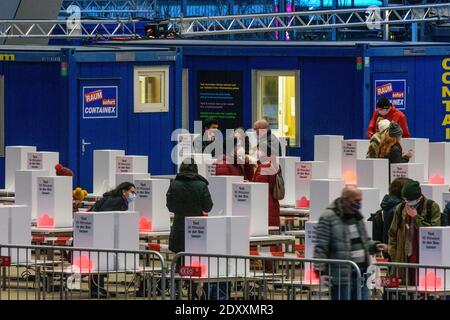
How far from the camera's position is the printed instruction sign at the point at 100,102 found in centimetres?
2816

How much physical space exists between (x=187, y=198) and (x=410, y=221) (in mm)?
2905

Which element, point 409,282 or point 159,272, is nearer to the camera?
point 409,282

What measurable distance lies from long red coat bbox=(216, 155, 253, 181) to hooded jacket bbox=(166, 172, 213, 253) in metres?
3.09

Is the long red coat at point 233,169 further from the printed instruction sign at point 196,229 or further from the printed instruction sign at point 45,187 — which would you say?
the printed instruction sign at point 196,229

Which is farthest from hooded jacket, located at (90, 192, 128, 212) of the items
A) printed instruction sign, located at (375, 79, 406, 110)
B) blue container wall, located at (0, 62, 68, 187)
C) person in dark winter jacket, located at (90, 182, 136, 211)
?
printed instruction sign, located at (375, 79, 406, 110)

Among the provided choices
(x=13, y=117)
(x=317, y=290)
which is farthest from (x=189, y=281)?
(x=13, y=117)

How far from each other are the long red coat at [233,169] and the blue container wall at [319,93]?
649 cm

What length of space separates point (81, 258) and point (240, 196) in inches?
111

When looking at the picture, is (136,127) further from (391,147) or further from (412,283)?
(412,283)

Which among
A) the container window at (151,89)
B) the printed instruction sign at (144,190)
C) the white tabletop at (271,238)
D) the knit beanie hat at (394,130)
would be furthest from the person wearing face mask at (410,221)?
the container window at (151,89)

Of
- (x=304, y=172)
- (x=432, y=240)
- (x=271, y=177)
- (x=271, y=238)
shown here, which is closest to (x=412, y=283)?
(x=432, y=240)

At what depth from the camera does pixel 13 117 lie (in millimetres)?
28094
